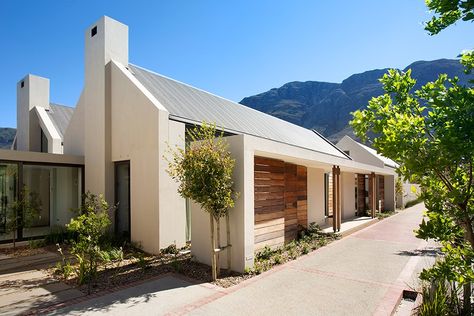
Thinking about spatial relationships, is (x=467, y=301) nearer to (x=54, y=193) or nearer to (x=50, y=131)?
(x=54, y=193)

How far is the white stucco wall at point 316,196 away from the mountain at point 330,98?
73918 millimetres

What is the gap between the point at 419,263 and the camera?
8.12m

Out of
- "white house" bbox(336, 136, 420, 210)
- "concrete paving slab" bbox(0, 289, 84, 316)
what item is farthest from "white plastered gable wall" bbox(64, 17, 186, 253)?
"white house" bbox(336, 136, 420, 210)

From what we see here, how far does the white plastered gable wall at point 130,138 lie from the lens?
899cm

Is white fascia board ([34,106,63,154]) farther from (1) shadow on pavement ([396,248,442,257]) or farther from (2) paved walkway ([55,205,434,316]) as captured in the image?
(1) shadow on pavement ([396,248,442,257])

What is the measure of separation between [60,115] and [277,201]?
1499cm

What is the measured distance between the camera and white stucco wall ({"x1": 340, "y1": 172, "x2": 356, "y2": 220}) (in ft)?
57.1

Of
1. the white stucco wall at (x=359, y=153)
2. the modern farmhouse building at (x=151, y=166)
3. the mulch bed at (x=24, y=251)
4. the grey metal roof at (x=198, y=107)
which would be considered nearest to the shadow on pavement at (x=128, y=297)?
the modern farmhouse building at (x=151, y=166)

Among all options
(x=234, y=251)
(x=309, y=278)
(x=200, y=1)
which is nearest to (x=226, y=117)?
(x=200, y=1)

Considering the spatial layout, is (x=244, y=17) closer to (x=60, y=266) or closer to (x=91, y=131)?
(x=91, y=131)

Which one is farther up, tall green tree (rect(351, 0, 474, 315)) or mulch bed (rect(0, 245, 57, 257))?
tall green tree (rect(351, 0, 474, 315))

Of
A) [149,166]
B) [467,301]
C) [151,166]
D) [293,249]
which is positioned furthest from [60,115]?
[467,301]

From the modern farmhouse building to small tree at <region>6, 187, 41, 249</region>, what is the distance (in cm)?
43

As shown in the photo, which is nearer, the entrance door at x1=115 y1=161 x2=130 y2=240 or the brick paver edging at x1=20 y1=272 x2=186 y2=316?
the brick paver edging at x1=20 y1=272 x2=186 y2=316
